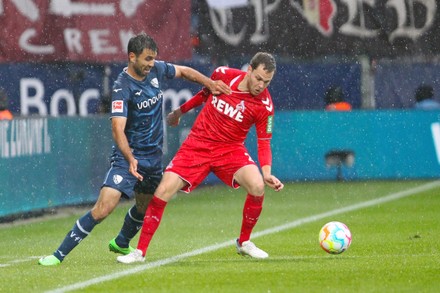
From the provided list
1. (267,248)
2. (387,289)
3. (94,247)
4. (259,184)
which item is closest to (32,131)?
(94,247)

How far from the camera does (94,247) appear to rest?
13438mm

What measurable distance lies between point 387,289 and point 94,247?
4735 mm

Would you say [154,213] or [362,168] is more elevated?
[154,213]

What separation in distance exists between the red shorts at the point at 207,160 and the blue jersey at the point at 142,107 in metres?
0.26

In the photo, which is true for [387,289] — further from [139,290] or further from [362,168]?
[362,168]

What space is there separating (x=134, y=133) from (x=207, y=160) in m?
0.75

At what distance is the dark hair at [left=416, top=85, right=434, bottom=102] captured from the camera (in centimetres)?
2302

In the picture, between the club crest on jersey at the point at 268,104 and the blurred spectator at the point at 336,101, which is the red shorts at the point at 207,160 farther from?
the blurred spectator at the point at 336,101

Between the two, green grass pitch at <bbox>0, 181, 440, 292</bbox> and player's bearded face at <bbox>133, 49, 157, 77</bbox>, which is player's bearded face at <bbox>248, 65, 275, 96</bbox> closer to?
player's bearded face at <bbox>133, 49, 157, 77</bbox>

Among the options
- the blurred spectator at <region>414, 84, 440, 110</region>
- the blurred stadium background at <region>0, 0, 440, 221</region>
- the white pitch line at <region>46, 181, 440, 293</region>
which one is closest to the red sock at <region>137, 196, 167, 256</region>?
the white pitch line at <region>46, 181, 440, 293</region>

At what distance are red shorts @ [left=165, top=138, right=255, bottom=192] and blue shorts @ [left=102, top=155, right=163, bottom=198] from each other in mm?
175

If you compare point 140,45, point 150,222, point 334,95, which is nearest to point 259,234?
point 150,222

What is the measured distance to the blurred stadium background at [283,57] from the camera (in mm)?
20406

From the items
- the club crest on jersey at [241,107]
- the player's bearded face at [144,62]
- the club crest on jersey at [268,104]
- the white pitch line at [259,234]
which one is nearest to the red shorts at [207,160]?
the club crest on jersey at [241,107]
